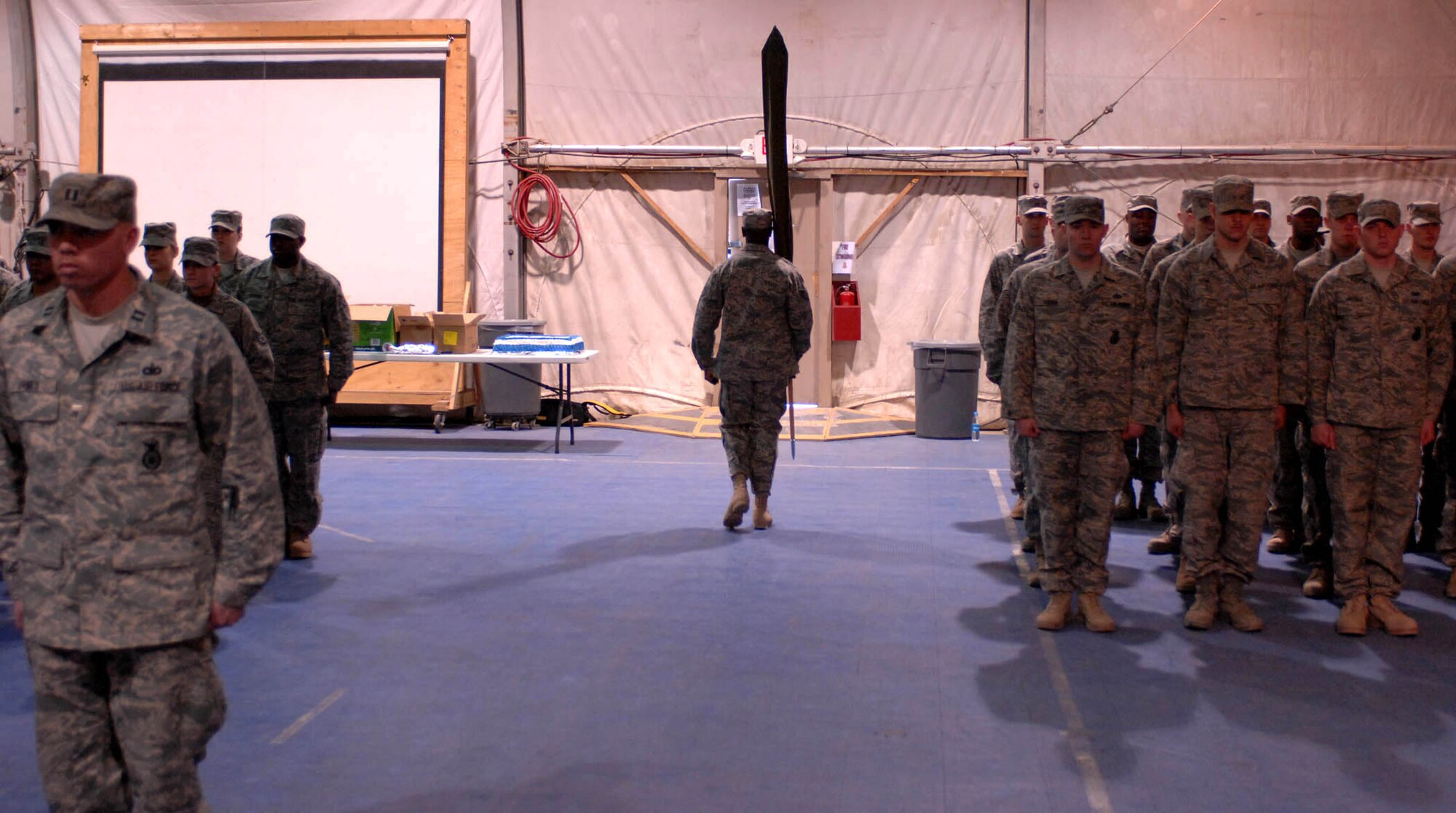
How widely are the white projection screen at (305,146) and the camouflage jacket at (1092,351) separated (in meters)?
8.25

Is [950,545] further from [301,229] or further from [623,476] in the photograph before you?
[301,229]

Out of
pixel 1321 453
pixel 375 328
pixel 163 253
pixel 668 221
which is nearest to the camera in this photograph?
pixel 163 253

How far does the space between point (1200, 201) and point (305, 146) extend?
9109 mm

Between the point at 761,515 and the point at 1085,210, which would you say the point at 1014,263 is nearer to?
the point at 761,515

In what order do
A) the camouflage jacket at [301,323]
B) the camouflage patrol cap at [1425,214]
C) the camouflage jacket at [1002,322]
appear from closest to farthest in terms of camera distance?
1. the camouflage patrol cap at [1425,214]
2. the camouflage jacket at [1002,322]
3. the camouflage jacket at [301,323]

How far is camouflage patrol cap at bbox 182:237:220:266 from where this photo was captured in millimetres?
5066

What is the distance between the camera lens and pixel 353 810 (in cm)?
317

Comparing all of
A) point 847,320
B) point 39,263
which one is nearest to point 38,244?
point 39,263

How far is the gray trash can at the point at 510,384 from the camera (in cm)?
1140

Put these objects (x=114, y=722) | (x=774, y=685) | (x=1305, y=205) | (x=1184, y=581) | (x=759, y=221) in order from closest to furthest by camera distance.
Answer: (x=114, y=722) → (x=774, y=685) → (x=1184, y=581) → (x=1305, y=205) → (x=759, y=221)

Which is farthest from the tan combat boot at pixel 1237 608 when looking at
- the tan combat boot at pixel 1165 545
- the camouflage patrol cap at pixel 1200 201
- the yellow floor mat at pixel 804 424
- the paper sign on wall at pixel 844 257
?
the paper sign on wall at pixel 844 257

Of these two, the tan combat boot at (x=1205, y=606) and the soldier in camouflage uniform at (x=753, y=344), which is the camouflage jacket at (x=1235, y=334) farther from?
the soldier in camouflage uniform at (x=753, y=344)

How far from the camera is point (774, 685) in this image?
421 centimetres

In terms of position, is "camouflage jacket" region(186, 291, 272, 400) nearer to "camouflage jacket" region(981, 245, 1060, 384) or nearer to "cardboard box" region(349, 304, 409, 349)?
"camouflage jacket" region(981, 245, 1060, 384)
